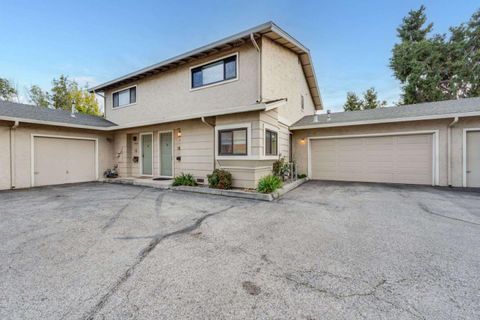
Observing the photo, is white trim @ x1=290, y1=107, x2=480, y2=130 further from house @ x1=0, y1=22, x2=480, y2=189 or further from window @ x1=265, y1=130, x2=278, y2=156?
window @ x1=265, y1=130, x2=278, y2=156

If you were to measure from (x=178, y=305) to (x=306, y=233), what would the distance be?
7.82 ft

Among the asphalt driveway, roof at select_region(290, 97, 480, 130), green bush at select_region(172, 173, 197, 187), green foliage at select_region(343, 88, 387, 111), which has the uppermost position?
green foliage at select_region(343, 88, 387, 111)

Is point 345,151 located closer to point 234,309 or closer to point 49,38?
point 234,309

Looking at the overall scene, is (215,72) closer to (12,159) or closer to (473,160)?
(12,159)

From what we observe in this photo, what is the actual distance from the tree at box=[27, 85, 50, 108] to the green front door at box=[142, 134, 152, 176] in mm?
20097

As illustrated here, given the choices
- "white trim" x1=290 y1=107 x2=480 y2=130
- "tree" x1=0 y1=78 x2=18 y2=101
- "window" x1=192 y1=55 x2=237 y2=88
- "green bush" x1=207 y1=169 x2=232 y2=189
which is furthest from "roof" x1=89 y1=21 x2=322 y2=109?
"tree" x1=0 y1=78 x2=18 y2=101

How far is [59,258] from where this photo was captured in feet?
8.64

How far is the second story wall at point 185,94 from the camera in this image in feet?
24.5

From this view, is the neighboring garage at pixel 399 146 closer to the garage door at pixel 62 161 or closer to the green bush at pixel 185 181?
the green bush at pixel 185 181

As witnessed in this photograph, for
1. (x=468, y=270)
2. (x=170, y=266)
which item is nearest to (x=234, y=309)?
(x=170, y=266)

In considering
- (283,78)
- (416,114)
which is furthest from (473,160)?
(283,78)

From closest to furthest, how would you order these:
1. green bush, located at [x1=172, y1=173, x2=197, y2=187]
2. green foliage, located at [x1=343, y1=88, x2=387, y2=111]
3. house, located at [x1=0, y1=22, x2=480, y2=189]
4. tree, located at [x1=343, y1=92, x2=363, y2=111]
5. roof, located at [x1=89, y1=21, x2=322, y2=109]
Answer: roof, located at [x1=89, y1=21, x2=322, y2=109] < house, located at [x1=0, y1=22, x2=480, y2=189] < green bush, located at [x1=172, y1=173, x2=197, y2=187] < green foliage, located at [x1=343, y1=88, x2=387, y2=111] < tree, located at [x1=343, y1=92, x2=363, y2=111]

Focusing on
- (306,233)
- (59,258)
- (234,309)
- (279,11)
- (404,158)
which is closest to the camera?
(234,309)

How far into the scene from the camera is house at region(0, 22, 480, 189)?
7.21 metres
